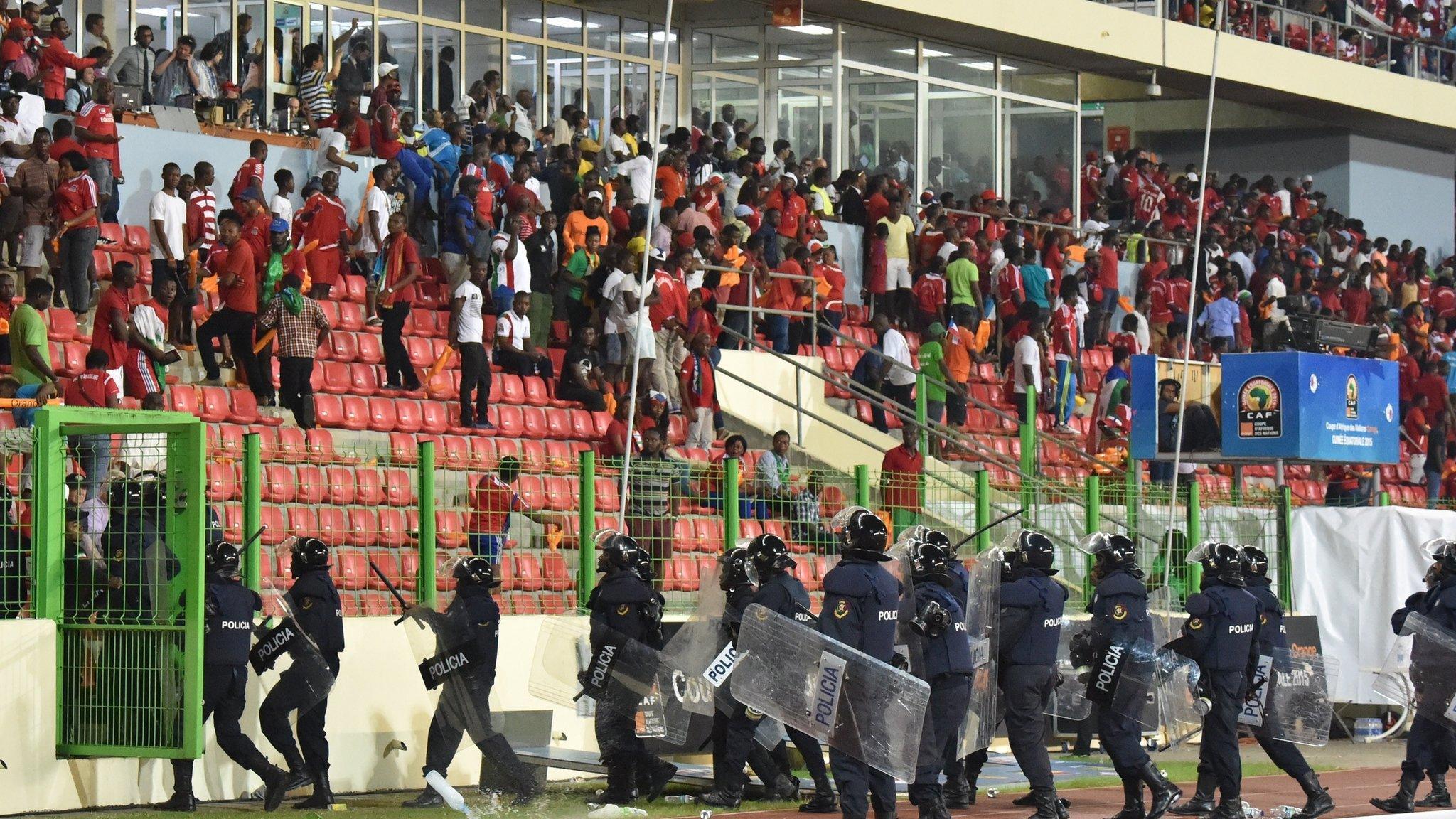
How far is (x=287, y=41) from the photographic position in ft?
84.4

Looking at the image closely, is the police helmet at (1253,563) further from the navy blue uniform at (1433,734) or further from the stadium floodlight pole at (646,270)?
the stadium floodlight pole at (646,270)

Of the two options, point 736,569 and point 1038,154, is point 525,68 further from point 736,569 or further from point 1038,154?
point 736,569

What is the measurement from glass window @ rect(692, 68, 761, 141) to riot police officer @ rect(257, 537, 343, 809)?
55.9 feet

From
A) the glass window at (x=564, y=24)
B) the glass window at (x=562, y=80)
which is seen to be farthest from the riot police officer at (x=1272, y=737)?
the glass window at (x=564, y=24)

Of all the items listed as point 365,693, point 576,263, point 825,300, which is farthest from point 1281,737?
point 825,300

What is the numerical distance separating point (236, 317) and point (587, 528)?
15.5 ft

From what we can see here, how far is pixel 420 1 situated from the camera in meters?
27.4

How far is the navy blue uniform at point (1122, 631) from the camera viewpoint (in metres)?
13.6

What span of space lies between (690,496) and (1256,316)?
15.9 meters

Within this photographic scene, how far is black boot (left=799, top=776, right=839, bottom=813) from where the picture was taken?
13797mm

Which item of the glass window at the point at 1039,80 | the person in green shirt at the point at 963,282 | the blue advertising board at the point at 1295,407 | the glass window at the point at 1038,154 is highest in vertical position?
the glass window at the point at 1039,80

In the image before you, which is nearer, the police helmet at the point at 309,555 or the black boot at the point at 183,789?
the black boot at the point at 183,789

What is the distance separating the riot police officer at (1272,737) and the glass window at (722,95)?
15973 mm

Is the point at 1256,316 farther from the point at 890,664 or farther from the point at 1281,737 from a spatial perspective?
the point at 890,664
